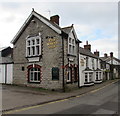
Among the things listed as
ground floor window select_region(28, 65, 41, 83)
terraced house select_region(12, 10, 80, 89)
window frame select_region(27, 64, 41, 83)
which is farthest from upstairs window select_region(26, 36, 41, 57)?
ground floor window select_region(28, 65, 41, 83)

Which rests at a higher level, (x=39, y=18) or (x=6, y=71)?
(x=39, y=18)

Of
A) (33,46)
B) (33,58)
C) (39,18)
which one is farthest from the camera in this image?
(33,46)

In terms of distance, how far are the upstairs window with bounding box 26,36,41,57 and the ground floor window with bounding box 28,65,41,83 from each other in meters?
1.69

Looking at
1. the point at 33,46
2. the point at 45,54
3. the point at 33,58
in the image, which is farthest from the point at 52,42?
the point at 33,58

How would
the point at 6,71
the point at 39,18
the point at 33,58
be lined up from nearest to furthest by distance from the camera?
the point at 39,18 < the point at 33,58 < the point at 6,71

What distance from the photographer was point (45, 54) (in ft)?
59.1

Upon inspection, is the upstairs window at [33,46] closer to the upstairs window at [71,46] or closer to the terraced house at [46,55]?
the terraced house at [46,55]

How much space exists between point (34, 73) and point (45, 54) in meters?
3.03

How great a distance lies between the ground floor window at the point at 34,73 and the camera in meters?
18.5

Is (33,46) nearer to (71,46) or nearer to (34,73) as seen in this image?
(34,73)

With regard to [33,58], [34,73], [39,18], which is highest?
[39,18]

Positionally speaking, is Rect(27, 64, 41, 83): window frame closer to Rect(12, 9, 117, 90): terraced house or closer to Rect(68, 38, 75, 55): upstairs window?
Rect(12, 9, 117, 90): terraced house

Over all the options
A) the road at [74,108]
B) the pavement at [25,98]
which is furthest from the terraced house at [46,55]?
the road at [74,108]

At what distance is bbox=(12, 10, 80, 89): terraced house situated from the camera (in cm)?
1714
